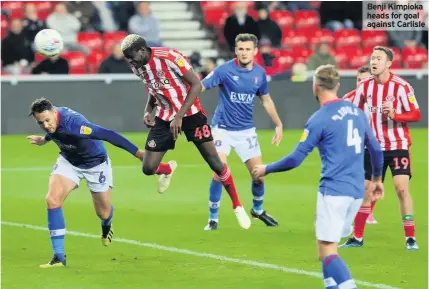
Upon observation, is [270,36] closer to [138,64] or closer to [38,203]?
[38,203]

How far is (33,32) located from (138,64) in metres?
12.7

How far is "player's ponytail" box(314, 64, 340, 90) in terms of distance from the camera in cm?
855

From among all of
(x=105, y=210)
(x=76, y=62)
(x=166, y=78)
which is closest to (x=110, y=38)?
(x=76, y=62)

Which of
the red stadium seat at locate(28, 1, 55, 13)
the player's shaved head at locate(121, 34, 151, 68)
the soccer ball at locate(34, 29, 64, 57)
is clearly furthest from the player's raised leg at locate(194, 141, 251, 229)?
the red stadium seat at locate(28, 1, 55, 13)

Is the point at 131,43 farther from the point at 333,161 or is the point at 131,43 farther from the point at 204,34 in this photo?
the point at 204,34

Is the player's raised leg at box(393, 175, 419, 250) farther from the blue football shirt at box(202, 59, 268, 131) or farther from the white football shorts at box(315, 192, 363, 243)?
the white football shorts at box(315, 192, 363, 243)

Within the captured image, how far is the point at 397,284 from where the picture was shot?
10.1 metres

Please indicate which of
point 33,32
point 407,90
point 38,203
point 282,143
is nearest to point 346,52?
point 282,143

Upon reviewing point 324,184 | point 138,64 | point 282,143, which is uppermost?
point 138,64

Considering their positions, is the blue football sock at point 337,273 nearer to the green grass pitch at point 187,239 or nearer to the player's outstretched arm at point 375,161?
the player's outstretched arm at point 375,161

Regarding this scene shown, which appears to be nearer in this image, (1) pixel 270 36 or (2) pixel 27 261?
(2) pixel 27 261

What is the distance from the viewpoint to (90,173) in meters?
11.4

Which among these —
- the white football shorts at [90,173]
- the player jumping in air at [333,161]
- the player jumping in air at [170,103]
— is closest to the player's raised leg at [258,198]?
the player jumping in air at [170,103]

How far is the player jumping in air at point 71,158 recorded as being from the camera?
1074cm
